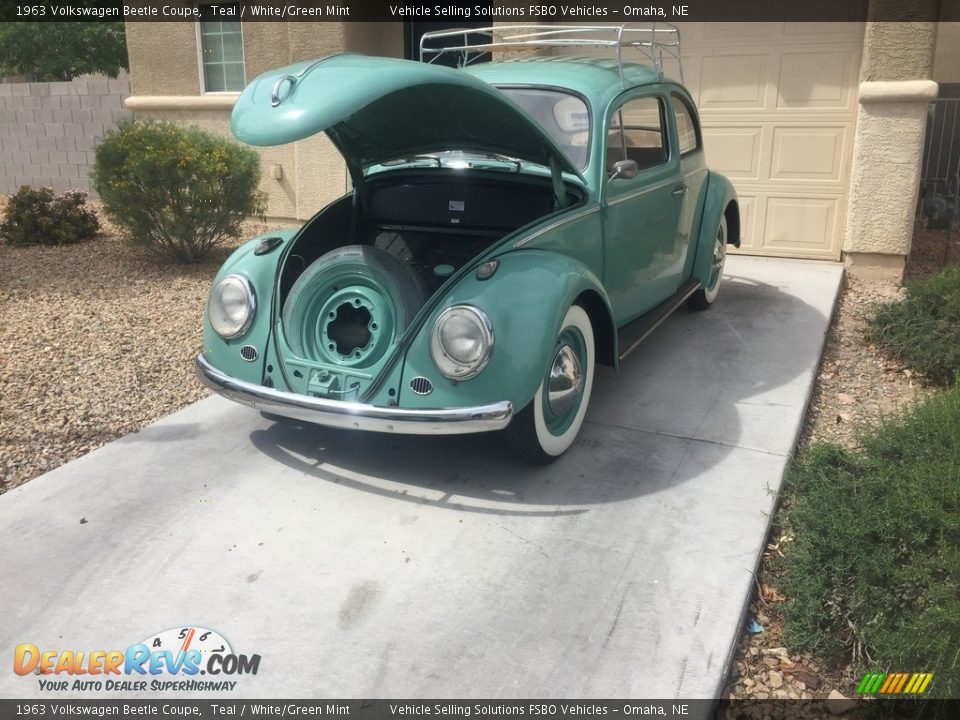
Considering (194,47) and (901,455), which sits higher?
(194,47)

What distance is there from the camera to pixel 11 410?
14.6 ft

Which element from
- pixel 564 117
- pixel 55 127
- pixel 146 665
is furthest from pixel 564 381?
pixel 55 127

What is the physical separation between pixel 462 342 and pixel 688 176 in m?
2.78

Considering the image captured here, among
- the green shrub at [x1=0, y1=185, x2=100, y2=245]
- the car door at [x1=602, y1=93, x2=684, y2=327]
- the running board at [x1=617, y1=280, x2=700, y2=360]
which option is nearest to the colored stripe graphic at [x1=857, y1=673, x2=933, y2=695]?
the running board at [x1=617, y1=280, x2=700, y2=360]

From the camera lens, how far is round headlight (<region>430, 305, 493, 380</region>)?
3.29 metres

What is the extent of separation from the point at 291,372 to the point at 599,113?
6.98ft

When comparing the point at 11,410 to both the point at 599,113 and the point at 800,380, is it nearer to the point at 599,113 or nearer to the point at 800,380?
the point at 599,113

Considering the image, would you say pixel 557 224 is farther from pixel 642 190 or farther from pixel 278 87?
pixel 278 87

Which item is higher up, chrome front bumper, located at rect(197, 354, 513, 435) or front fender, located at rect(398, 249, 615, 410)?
front fender, located at rect(398, 249, 615, 410)

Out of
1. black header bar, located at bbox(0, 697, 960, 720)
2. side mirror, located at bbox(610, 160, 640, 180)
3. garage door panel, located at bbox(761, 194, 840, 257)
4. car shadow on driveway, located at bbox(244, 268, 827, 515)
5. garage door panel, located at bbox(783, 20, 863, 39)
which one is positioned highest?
garage door panel, located at bbox(783, 20, 863, 39)

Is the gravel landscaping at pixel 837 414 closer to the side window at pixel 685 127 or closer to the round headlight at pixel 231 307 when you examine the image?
the side window at pixel 685 127

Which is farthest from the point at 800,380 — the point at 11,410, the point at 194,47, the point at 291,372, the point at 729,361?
the point at 194,47

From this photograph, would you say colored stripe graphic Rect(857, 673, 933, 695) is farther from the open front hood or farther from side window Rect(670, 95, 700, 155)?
side window Rect(670, 95, 700, 155)

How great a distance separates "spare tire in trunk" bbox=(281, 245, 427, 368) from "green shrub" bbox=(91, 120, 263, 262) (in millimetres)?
3956
